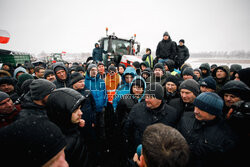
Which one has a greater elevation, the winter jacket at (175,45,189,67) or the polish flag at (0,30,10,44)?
the polish flag at (0,30,10,44)

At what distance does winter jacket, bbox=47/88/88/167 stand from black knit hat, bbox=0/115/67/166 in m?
0.62

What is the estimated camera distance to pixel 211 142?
1456 mm

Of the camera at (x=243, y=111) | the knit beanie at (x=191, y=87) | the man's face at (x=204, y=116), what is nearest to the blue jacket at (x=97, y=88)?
the knit beanie at (x=191, y=87)

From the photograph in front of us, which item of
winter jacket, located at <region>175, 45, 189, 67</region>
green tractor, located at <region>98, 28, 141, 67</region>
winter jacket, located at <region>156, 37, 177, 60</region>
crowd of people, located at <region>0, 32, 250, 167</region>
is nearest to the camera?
crowd of people, located at <region>0, 32, 250, 167</region>

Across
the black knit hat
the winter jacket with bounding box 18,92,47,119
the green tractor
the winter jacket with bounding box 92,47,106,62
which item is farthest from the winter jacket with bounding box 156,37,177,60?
the black knit hat

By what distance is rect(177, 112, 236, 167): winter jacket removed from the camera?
4.58 ft

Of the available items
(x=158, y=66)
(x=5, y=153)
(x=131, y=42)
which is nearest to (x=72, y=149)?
(x=5, y=153)

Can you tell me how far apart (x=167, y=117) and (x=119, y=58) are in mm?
6974

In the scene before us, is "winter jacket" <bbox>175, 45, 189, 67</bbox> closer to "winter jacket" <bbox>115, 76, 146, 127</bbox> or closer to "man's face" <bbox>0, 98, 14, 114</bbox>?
"winter jacket" <bbox>115, 76, 146, 127</bbox>

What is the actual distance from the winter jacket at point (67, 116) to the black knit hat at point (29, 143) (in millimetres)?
617

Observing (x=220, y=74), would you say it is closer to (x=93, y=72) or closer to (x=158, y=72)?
(x=158, y=72)

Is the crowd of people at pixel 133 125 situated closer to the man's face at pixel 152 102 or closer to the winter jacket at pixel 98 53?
the man's face at pixel 152 102

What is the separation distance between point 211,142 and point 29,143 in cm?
190

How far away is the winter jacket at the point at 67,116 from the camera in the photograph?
1.32 metres
